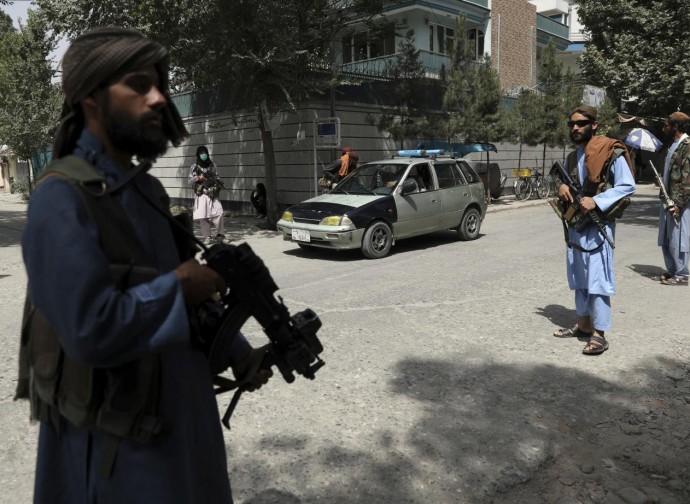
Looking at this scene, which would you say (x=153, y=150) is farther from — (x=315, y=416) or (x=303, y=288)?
(x=303, y=288)

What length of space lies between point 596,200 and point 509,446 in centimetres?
237

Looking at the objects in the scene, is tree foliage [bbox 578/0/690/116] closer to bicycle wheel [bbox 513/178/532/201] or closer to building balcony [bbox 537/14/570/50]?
bicycle wheel [bbox 513/178/532/201]

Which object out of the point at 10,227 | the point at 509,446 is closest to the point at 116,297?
the point at 509,446

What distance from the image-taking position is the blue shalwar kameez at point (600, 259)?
4773 mm

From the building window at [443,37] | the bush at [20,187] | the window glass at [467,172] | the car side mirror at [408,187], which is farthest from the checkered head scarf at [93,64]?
the bush at [20,187]

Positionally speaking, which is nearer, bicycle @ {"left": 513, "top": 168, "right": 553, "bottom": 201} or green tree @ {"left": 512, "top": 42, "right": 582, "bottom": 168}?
green tree @ {"left": 512, "top": 42, "right": 582, "bottom": 168}

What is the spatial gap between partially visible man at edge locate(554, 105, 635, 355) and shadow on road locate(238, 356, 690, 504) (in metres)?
0.68

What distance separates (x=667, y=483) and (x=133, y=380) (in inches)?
115

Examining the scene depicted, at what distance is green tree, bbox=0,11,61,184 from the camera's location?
22.0 m

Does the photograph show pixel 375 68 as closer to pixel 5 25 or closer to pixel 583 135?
pixel 583 135

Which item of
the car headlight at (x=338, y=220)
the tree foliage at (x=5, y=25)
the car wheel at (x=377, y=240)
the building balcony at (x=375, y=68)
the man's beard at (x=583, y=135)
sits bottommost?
the car wheel at (x=377, y=240)

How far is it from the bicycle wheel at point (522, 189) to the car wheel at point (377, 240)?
488 inches

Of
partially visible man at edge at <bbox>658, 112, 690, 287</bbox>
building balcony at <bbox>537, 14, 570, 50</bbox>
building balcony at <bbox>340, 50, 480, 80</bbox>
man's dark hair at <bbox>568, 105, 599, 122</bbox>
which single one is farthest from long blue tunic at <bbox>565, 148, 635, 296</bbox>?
building balcony at <bbox>537, 14, 570, 50</bbox>

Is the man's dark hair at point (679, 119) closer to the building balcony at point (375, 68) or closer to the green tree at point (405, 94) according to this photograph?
the building balcony at point (375, 68)
